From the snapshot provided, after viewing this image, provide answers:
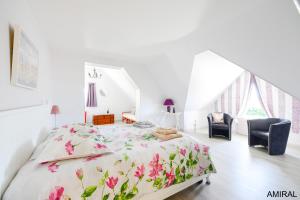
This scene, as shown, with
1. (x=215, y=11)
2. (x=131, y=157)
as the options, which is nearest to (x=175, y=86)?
(x=215, y=11)

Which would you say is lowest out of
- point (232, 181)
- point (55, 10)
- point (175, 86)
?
point (232, 181)

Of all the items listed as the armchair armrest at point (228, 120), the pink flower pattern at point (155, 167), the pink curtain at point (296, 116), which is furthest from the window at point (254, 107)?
the pink flower pattern at point (155, 167)

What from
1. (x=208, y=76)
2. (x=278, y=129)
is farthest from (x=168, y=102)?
(x=278, y=129)

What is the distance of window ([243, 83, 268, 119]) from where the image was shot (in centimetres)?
425

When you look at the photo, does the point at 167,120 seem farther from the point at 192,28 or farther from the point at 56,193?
the point at 56,193

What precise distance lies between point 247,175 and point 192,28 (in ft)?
8.80

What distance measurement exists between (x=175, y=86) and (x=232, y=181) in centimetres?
296

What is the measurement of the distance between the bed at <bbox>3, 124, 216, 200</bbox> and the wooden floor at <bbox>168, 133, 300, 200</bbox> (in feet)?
0.76

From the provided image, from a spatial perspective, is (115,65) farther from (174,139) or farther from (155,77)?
(174,139)

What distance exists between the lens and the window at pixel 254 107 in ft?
14.0

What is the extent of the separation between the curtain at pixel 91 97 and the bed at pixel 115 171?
4.48m

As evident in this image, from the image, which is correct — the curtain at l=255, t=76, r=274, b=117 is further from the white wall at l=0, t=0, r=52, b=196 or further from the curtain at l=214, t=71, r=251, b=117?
the white wall at l=0, t=0, r=52, b=196

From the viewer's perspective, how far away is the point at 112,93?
21.7 feet

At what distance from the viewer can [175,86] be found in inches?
175
